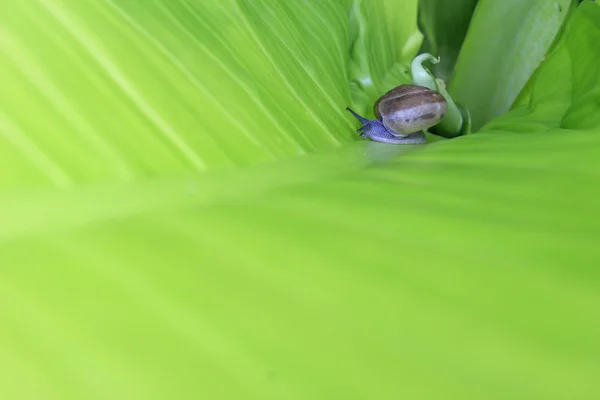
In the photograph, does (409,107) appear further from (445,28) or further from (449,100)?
(445,28)

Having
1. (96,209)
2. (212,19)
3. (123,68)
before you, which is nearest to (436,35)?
(212,19)

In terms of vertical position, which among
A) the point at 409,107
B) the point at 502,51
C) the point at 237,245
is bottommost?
the point at 502,51

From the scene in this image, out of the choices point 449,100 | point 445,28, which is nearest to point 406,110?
point 449,100

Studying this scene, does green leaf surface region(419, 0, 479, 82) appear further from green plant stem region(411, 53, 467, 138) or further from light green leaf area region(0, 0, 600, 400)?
light green leaf area region(0, 0, 600, 400)

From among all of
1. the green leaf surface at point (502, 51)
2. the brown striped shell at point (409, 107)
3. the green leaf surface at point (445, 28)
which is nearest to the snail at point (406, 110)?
the brown striped shell at point (409, 107)

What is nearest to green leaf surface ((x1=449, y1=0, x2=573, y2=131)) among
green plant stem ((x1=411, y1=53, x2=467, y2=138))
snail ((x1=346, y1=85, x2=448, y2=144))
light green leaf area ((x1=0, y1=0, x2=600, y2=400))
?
green plant stem ((x1=411, y1=53, x2=467, y2=138))

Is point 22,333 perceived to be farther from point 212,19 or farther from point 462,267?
point 212,19

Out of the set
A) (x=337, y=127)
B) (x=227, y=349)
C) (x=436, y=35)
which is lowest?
(x=436, y=35)
